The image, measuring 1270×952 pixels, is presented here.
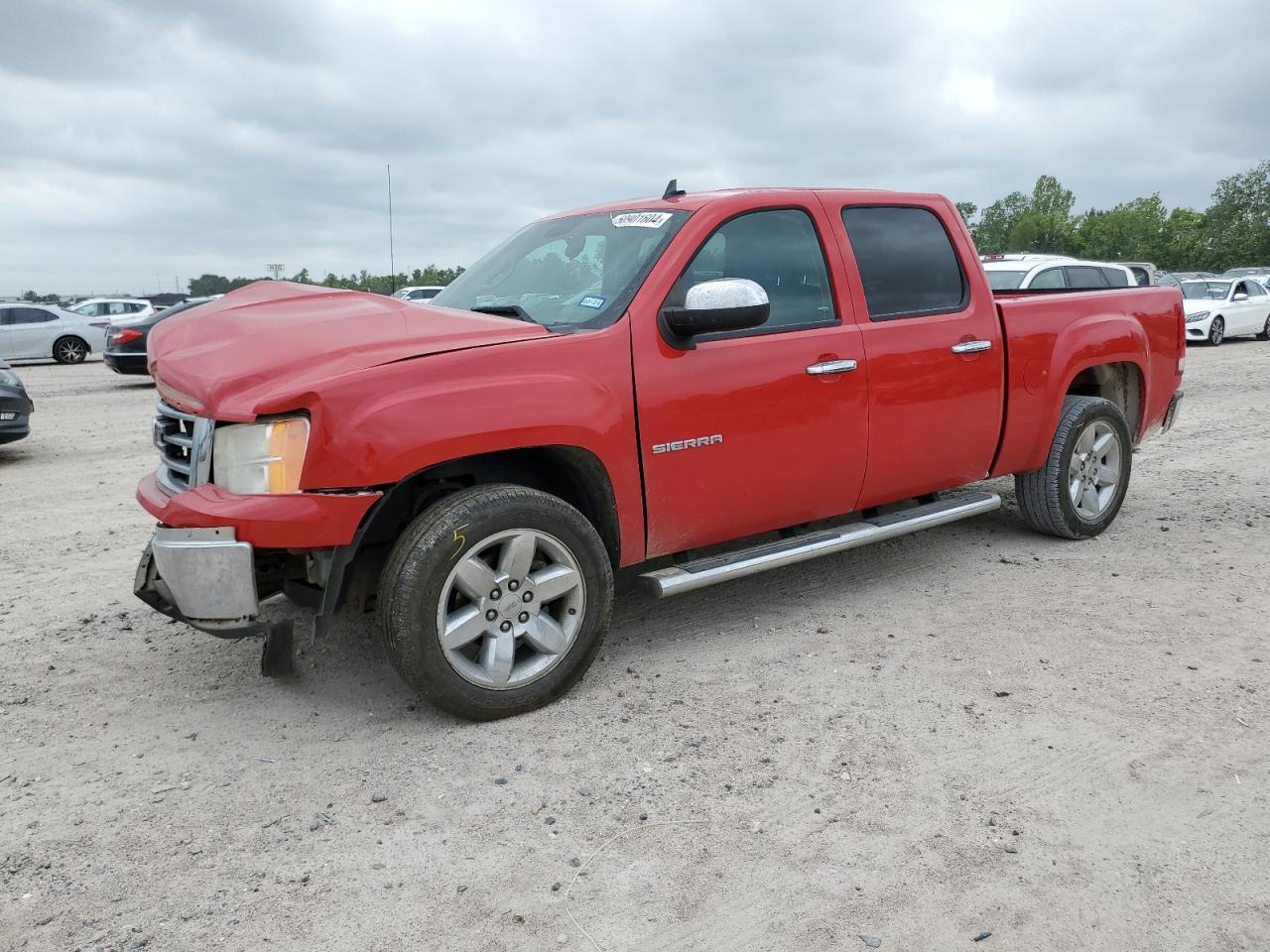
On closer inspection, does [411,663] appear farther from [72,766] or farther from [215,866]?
[72,766]

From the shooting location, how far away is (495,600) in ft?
11.8

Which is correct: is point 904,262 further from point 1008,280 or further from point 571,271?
point 1008,280

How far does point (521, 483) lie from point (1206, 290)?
24.0m

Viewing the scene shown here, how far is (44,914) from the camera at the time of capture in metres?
2.65

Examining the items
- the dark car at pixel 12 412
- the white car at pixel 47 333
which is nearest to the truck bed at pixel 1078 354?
the dark car at pixel 12 412

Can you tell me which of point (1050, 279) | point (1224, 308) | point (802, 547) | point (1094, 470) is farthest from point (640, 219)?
point (1224, 308)

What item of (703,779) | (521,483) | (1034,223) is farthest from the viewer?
(1034,223)

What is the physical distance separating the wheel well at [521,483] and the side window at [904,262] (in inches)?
64.1

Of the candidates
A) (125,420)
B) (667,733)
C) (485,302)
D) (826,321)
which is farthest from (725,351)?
(125,420)

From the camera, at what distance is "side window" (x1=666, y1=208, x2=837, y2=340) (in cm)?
424

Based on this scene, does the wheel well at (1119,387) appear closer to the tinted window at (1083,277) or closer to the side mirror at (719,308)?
the side mirror at (719,308)

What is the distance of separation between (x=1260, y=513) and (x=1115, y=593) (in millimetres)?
2195

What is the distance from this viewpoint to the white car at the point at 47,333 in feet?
72.4

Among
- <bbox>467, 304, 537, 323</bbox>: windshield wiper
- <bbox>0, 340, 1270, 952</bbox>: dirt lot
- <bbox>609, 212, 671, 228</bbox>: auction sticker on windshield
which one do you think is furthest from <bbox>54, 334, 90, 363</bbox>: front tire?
<bbox>609, 212, 671, 228</bbox>: auction sticker on windshield
